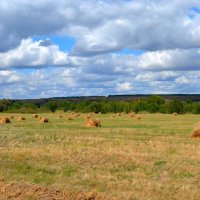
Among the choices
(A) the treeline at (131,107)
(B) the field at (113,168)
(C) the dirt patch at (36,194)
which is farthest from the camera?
(A) the treeline at (131,107)

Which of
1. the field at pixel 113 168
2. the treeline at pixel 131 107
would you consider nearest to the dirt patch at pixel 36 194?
the field at pixel 113 168

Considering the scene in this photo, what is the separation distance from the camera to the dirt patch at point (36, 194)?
11844 mm

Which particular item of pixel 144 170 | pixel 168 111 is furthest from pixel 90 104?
pixel 144 170

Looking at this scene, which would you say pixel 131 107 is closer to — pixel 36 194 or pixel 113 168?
pixel 113 168

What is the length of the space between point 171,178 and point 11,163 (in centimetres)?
595

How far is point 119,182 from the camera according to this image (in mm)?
15070

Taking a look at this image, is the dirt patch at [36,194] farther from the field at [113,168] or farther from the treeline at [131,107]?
the treeline at [131,107]

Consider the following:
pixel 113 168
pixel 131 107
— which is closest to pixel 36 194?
pixel 113 168

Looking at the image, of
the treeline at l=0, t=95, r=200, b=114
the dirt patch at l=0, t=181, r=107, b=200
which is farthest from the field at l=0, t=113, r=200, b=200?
the treeline at l=0, t=95, r=200, b=114

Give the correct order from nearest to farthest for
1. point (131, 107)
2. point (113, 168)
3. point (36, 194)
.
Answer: point (36, 194) → point (113, 168) → point (131, 107)

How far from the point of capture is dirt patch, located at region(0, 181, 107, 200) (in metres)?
11.8

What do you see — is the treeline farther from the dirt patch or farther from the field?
the dirt patch

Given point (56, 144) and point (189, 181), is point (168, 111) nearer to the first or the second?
point (56, 144)

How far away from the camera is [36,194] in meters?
12.2
